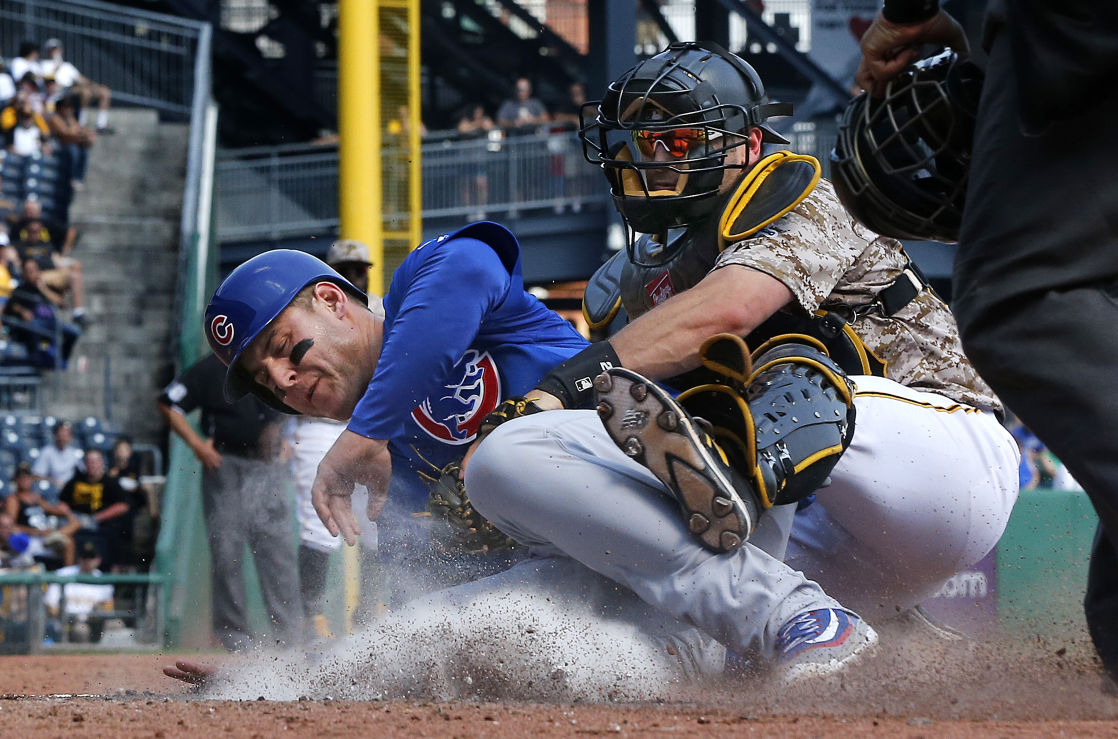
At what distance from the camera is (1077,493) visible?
791cm

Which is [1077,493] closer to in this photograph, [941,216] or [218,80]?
[941,216]

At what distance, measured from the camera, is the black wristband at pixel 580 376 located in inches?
144

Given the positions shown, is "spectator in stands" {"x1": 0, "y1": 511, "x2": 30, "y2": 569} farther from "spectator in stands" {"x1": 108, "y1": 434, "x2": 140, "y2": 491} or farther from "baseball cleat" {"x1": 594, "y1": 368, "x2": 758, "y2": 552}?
"baseball cleat" {"x1": 594, "y1": 368, "x2": 758, "y2": 552}

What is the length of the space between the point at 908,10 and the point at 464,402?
1812mm

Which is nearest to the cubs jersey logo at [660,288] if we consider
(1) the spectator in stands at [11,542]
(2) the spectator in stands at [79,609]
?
(2) the spectator in stands at [79,609]

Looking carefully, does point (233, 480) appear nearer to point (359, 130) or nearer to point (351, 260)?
point (351, 260)

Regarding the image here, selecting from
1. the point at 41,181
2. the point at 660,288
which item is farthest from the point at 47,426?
the point at 660,288

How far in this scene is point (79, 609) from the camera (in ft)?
27.3

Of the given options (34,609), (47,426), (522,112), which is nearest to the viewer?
(34,609)

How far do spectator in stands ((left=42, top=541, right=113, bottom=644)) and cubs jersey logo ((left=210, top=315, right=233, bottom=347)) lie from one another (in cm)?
478

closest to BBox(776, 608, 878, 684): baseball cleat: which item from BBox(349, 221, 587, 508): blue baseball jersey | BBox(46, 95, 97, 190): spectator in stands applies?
BBox(349, 221, 587, 508): blue baseball jersey

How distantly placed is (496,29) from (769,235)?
1796cm

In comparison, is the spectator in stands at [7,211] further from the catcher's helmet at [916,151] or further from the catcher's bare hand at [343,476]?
the catcher's helmet at [916,151]

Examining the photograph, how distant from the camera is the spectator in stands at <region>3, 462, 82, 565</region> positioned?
9.80 meters
